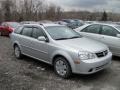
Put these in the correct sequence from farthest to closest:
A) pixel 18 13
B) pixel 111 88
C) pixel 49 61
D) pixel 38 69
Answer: pixel 18 13 → pixel 38 69 → pixel 49 61 → pixel 111 88

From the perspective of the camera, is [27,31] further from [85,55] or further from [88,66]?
[88,66]

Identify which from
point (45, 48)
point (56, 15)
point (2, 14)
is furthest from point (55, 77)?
point (56, 15)

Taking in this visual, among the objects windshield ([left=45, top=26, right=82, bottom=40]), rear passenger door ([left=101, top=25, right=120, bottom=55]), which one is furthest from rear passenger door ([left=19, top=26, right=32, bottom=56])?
rear passenger door ([left=101, top=25, right=120, bottom=55])

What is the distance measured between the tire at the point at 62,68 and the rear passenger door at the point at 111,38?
113 inches

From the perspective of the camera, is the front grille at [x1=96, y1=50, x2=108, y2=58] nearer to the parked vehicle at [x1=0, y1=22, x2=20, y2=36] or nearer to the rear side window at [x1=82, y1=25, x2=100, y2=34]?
the rear side window at [x1=82, y1=25, x2=100, y2=34]

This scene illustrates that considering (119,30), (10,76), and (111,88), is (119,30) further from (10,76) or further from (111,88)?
(10,76)

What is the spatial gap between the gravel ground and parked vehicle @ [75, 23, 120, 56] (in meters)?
0.89

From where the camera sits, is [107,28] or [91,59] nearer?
[91,59]

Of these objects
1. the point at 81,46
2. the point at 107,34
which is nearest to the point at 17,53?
the point at 81,46

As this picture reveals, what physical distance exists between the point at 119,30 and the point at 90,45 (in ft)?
8.13

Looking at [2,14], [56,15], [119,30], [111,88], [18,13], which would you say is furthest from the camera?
[56,15]

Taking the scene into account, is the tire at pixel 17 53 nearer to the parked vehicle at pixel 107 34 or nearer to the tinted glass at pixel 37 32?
the tinted glass at pixel 37 32

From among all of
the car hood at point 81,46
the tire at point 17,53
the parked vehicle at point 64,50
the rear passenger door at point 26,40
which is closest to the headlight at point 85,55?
the parked vehicle at point 64,50

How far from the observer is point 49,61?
5.48 m
